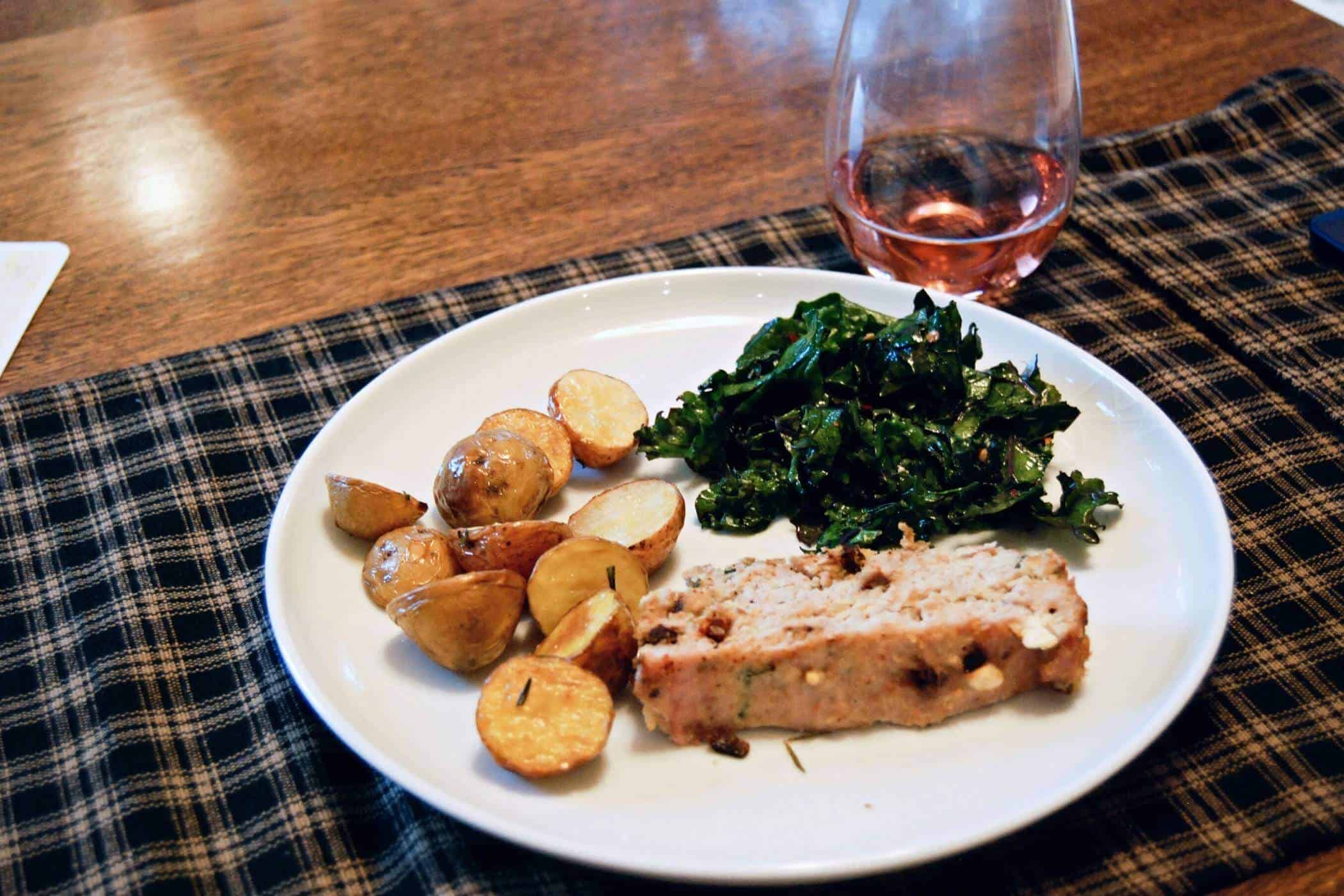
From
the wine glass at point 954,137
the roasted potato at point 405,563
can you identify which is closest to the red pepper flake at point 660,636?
the roasted potato at point 405,563

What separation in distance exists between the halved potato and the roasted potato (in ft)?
0.12

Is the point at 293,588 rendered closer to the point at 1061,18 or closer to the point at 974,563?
the point at 974,563

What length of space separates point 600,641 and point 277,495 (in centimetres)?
82

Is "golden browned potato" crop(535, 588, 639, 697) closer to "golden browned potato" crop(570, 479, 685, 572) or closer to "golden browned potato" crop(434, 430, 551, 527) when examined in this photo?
"golden browned potato" crop(570, 479, 685, 572)

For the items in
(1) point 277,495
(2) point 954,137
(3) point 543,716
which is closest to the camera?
(3) point 543,716

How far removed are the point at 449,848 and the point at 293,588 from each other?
461 mm

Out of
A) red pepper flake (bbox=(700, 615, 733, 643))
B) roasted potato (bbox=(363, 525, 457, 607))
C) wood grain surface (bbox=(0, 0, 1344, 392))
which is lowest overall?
wood grain surface (bbox=(0, 0, 1344, 392))

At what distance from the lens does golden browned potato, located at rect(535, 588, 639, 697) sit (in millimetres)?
1470

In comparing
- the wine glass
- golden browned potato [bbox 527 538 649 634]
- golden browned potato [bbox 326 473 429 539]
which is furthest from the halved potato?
the wine glass

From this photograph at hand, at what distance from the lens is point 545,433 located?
1.88 meters

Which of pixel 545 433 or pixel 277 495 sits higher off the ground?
pixel 545 433

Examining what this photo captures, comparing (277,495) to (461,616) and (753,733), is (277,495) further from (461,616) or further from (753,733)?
(753,733)

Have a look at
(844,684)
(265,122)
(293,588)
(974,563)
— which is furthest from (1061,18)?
(265,122)

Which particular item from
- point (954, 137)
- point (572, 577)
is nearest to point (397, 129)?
point (954, 137)
